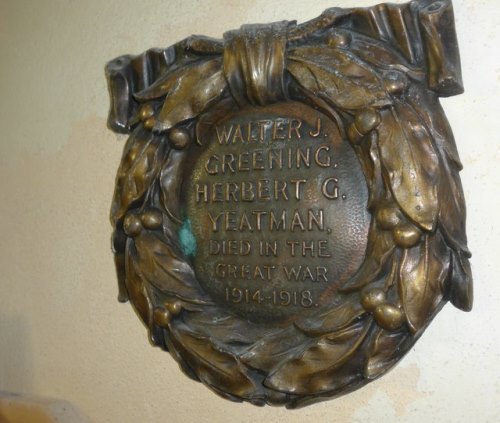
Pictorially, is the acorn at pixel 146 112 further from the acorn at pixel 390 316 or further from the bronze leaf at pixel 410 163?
the acorn at pixel 390 316

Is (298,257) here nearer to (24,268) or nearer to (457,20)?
(457,20)

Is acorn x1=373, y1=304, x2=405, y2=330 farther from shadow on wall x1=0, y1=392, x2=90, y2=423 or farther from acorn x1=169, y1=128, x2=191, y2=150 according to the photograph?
shadow on wall x1=0, y1=392, x2=90, y2=423

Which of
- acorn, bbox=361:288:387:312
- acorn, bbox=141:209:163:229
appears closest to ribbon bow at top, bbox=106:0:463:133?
acorn, bbox=141:209:163:229

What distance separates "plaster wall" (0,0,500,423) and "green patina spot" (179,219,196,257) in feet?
0.94

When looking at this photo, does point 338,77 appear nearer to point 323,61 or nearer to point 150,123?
point 323,61

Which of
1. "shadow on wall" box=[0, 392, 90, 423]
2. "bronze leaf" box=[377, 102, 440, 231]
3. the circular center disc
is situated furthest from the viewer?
"shadow on wall" box=[0, 392, 90, 423]

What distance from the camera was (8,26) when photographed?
61.9 inches

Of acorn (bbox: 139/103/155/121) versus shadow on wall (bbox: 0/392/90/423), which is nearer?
acorn (bbox: 139/103/155/121)

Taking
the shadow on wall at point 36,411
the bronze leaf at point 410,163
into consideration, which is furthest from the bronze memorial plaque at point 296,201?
the shadow on wall at point 36,411

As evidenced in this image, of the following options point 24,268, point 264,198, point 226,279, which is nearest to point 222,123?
point 264,198

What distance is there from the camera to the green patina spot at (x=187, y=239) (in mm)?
1154

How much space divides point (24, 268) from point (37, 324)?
6.0 inches

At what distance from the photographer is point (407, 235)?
0.91 metres

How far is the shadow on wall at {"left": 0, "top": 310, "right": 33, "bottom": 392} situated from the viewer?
150 centimetres
